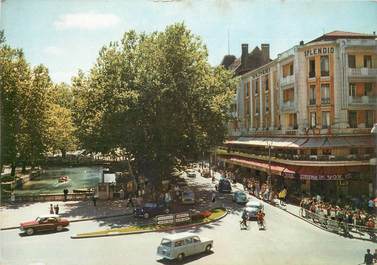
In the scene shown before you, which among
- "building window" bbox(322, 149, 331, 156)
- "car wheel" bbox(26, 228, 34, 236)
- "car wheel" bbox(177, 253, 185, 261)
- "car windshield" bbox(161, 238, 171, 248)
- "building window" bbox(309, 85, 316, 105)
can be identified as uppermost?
"building window" bbox(309, 85, 316, 105)

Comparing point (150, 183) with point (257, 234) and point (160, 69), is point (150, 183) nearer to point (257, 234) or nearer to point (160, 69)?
point (160, 69)

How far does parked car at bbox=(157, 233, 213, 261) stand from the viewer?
2384cm

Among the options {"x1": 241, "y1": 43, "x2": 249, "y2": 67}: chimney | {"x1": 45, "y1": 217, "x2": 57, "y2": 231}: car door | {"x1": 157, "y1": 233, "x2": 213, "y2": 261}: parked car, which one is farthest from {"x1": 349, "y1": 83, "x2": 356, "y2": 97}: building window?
{"x1": 241, "y1": 43, "x2": 249, "y2": 67}: chimney

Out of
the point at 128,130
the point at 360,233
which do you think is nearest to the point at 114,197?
the point at 128,130

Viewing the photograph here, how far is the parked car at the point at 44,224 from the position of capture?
28.6 m

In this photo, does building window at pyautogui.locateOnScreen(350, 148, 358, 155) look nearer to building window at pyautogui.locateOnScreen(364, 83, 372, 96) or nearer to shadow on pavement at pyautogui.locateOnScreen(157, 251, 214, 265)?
building window at pyautogui.locateOnScreen(364, 83, 372, 96)

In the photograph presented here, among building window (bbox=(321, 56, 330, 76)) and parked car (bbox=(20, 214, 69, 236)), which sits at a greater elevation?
building window (bbox=(321, 56, 330, 76))

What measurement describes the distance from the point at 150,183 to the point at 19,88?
16.5 metres

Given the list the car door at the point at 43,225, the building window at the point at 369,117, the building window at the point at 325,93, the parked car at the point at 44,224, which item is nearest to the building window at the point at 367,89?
the building window at the point at 369,117

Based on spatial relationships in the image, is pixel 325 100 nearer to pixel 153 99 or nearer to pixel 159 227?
pixel 153 99

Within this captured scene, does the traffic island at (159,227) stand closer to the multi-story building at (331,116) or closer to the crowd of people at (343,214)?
the crowd of people at (343,214)

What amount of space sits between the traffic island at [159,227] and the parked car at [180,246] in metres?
5.26

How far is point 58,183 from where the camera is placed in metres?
61.3

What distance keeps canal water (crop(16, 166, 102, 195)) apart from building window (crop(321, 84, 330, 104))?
108 feet
